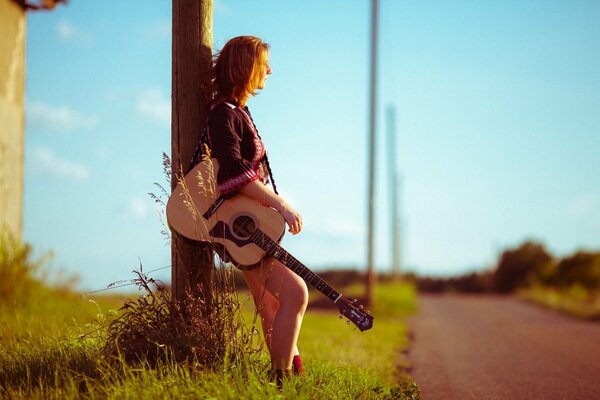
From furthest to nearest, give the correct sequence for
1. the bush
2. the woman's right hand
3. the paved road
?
the bush
the paved road
the woman's right hand

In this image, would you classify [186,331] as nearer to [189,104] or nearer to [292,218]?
[292,218]

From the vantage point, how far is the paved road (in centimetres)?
604

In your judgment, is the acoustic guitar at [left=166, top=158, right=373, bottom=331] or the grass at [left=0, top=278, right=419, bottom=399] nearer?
the grass at [left=0, top=278, right=419, bottom=399]

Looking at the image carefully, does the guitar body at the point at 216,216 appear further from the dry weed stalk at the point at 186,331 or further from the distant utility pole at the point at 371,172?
the distant utility pole at the point at 371,172

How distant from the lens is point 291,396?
3.73 meters

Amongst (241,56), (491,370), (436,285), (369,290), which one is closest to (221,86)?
(241,56)

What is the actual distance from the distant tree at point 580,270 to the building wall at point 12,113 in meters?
26.7

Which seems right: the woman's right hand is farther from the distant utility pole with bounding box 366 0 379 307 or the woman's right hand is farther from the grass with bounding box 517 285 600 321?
the grass with bounding box 517 285 600 321

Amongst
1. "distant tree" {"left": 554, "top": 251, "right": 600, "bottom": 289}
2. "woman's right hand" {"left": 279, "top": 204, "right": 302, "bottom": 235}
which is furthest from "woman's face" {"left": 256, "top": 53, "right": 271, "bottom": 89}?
"distant tree" {"left": 554, "top": 251, "right": 600, "bottom": 289}

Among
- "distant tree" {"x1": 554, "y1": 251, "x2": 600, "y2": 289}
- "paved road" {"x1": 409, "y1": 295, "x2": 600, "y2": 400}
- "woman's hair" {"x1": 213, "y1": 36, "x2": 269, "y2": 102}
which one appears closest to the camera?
"woman's hair" {"x1": 213, "y1": 36, "x2": 269, "y2": 102}

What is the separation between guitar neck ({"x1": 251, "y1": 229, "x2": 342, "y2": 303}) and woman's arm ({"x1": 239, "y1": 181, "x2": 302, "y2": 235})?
15 cm

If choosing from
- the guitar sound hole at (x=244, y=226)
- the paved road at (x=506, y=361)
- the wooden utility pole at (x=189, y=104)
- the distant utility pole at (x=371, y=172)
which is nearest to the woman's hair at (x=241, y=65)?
the wooden utility pole at (x=189, y=104)

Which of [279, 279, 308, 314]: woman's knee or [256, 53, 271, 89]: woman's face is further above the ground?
[256, 53, 271, 89]: woman's face

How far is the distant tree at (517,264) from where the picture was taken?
43438 millimetres
